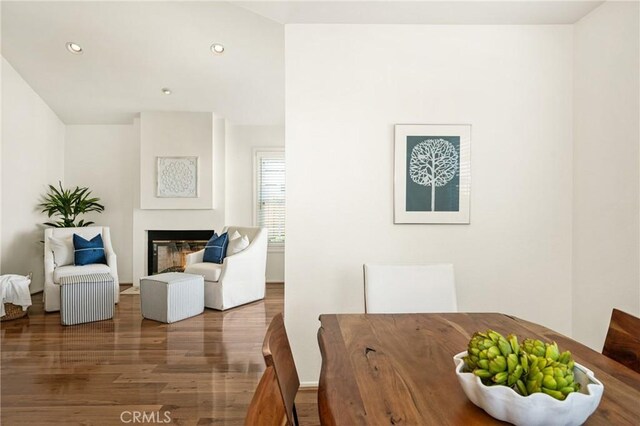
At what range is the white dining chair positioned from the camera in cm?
201

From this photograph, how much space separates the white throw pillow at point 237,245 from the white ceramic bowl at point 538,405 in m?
4.28

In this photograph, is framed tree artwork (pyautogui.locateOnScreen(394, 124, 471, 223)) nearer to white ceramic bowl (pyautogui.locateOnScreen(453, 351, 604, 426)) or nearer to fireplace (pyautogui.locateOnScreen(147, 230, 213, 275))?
white ceramic bowl (pyautogui.locateOnScreen(453, 351, 604, 426))

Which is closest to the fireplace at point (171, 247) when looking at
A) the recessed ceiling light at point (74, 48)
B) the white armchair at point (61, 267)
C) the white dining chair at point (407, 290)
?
the white armchair at point (61, 267)

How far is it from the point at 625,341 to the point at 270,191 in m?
5.29

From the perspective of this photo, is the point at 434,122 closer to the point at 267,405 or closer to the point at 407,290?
the point at 407,290

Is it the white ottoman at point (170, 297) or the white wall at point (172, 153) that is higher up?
the white wall at point (172, 153)

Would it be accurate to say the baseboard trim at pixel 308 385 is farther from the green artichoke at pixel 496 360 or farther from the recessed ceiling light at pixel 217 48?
the recessed ceiling light at pixel 217 48

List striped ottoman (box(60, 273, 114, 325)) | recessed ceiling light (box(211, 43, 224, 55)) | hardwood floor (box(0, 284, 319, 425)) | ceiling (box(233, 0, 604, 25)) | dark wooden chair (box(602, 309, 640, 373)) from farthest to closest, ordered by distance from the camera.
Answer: recessed ceiling light (box(211, 43, 224, 55)) → striped ottoman (box(60, 273, 114, 325)) → ceiling (box(233, 0, 604, 25)) → hardwood floor (box(0, 284, 319, 425)) → dark wooden chair (box(602, 309, 640, 373))

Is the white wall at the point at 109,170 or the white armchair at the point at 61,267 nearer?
the white armchair at the point at 61,267

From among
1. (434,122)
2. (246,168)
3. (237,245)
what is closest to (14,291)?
(237,245)

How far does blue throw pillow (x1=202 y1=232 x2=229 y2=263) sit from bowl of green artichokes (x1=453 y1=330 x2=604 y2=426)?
4.35 metres

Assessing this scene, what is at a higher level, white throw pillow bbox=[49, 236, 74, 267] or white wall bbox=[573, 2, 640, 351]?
white wall bbox=[573, 2, 640, 351]

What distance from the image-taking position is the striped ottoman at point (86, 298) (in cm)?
383

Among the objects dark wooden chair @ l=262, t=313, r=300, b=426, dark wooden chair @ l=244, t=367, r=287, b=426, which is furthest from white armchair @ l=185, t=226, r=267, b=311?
dark wooden chair @ l=244, t=367, r=287, b=426
